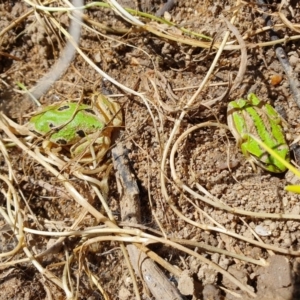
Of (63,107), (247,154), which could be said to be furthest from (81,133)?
(247,154)

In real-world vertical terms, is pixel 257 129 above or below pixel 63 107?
below

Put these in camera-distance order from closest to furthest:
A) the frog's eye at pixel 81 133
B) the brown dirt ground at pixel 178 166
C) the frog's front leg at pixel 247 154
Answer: the brown dirt ground at pixel 178 166 < the frog's front leg at pixel 247 154 < the frog's eye at pixel 81 133

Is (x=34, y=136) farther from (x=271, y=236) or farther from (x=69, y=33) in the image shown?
(x=271, y=236)

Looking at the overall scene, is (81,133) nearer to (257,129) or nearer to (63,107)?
(63,107)

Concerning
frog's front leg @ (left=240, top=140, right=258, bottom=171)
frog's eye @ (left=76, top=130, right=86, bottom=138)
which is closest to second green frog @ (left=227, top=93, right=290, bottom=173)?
frog's front leg @ (left=240, top=140, right=258, bottom=171)

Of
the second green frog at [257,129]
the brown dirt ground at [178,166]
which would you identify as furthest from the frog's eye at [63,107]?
the second green frog at [257,129]

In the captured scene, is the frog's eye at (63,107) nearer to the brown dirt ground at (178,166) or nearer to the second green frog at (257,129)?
the brown dirt ground at (178,166)

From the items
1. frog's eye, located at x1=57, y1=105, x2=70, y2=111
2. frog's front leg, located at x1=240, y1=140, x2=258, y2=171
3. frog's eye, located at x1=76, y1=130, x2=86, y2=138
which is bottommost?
frog's front leg, located at x1=240, y1=140, x2=258, y2=171

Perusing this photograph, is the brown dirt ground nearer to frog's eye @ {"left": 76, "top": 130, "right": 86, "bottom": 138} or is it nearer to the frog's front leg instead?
the frog's front leg
